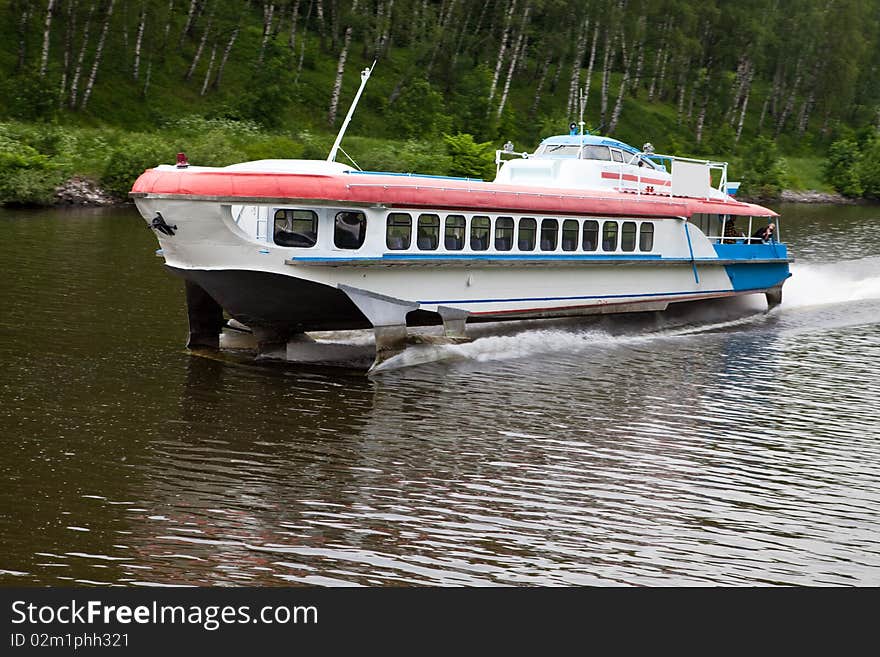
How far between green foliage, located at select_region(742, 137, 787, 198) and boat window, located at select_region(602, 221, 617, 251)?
50.2 meters

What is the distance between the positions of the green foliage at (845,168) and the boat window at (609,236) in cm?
5715

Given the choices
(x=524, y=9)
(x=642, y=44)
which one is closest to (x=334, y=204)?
(x=524, y=9)

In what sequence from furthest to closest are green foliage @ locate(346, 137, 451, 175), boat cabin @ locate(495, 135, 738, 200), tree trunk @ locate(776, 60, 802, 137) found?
tree trunk @ locate(776, 60, 802, 137)
green foliage @ locate(346, 137, 451, 175)
boat cabin @ locate(495, 135, 738, 200)

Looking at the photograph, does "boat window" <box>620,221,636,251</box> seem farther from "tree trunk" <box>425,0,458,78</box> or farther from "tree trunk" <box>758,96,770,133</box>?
"tree trunk" <box>758,96,770,133</box>

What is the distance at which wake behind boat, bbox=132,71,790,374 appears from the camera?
1806 centimetres

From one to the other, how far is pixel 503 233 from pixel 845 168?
6261cm

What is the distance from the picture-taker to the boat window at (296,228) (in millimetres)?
18594

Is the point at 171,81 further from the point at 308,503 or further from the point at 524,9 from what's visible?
the point at 308,503

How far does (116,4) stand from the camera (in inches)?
2242

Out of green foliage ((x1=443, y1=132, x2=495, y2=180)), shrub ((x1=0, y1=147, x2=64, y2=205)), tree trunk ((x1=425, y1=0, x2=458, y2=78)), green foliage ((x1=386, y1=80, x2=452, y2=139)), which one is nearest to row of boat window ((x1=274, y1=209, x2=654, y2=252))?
shrub ((x1=0, y1=147, x2=64, y2=205))

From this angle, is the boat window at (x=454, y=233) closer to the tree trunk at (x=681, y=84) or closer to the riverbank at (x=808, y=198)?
the riverbank at (x=808, y=198)

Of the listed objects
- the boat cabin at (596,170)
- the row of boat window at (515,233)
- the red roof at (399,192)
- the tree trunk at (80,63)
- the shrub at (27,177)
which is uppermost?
the tree trunk at (80,63)

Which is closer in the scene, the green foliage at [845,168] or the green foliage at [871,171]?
the green foliage at [845,168]

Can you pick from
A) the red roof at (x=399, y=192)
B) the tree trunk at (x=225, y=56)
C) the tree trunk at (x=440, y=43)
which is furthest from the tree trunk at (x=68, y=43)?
the red roof at (x=399, y=192)
